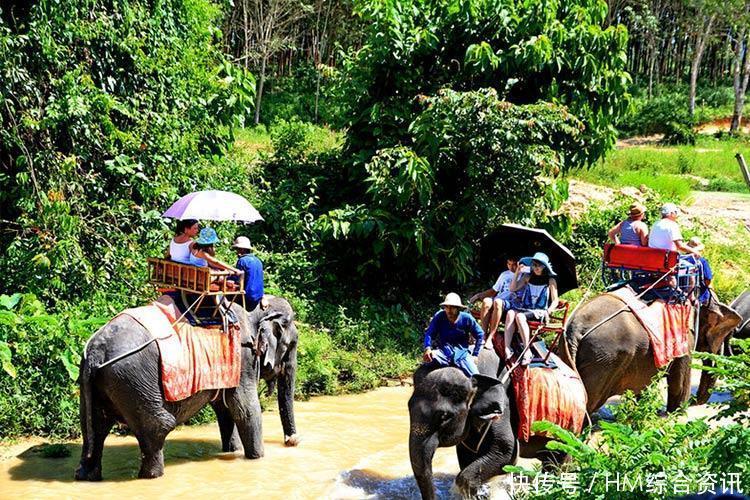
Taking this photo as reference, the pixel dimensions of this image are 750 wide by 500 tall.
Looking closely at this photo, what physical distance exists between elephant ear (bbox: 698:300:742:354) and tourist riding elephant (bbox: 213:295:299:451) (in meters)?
4.82

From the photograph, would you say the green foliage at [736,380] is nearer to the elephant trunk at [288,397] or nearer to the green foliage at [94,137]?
the elephant trunk at [288,397]

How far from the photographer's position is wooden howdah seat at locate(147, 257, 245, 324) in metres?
8.26

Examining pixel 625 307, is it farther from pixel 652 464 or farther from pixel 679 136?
pixel 679 136

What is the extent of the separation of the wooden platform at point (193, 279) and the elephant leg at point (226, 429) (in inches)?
52.6

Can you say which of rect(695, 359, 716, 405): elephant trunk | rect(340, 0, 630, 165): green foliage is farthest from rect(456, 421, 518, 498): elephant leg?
rect(340, 0, 630, 165): green foliage

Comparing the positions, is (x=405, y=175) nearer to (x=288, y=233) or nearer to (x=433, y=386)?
(x=288, y=233)

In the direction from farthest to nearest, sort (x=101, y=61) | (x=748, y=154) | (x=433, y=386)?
(x=748, y=154)
(x=101, y=61)
(x=433, y=386)

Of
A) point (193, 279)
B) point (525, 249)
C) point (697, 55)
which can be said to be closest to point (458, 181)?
point (525, 249)

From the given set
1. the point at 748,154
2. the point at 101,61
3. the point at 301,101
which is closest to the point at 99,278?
the point at 101,61

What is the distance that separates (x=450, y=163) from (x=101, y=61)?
519 cm

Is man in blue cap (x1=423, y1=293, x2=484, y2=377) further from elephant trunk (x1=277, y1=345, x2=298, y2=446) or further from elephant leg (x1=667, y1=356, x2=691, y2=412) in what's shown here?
elephant leg (x1=667, y1=356, x2=691, y2=412)

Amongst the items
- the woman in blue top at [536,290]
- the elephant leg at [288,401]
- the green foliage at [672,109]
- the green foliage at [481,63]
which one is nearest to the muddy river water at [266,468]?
the elephant leg at [288,401]

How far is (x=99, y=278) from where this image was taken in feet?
36.6

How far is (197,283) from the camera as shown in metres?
8.27
